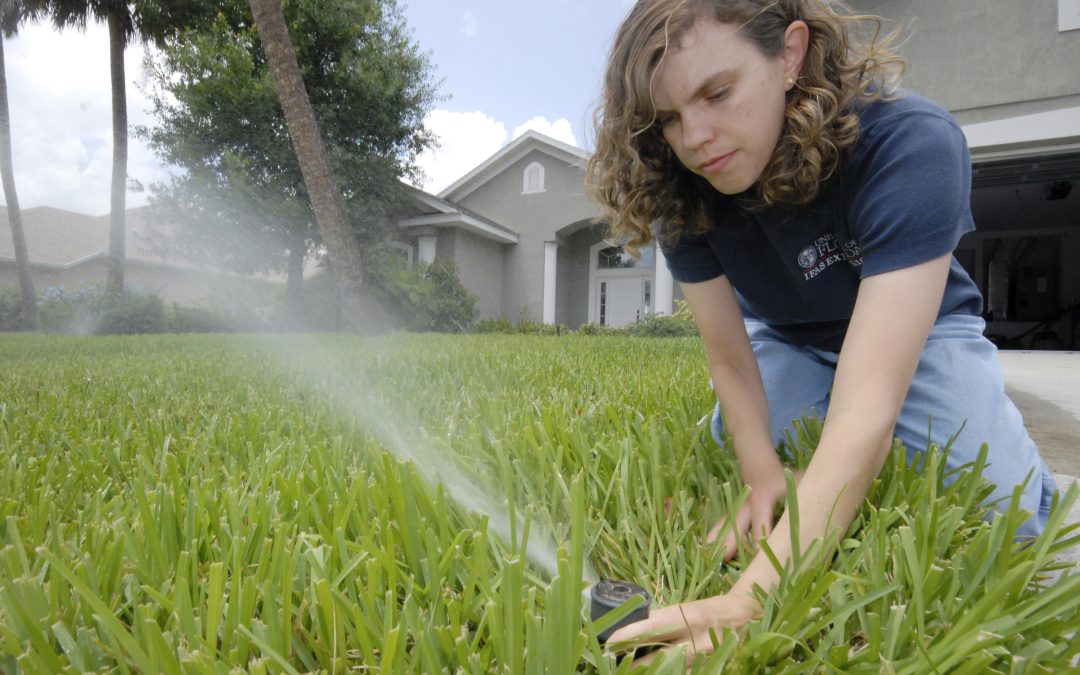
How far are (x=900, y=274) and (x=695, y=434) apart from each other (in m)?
0.68

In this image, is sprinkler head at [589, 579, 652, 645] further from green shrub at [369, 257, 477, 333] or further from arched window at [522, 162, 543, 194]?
arched window at [522, 162, 543, 194]

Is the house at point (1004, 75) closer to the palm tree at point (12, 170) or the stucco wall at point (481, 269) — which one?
the stucco wall at point (481, 269)

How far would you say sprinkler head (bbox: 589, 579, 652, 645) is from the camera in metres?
0.81

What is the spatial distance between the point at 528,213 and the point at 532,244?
2.64ft

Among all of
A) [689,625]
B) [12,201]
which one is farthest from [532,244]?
[689,625]

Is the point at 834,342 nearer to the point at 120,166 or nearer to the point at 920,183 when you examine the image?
the point at 920,183

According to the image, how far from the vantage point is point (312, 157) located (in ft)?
28.8

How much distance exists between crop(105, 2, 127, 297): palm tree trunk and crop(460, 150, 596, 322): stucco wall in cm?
813

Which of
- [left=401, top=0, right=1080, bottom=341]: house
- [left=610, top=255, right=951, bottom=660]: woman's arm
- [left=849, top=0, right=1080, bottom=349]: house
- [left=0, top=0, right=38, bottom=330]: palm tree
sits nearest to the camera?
[left=610, top=255, right=951, bottom=660]: woman's arm

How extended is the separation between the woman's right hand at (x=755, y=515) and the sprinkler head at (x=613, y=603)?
1.24 feet

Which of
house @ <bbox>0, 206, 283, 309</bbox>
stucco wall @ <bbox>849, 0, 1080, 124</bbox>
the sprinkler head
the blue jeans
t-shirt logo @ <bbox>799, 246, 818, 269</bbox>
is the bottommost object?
the sprinkler head

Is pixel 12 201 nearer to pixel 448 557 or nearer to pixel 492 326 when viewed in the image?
pixel 492 326

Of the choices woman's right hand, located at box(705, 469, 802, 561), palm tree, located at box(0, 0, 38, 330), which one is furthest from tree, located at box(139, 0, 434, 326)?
woman's right hand, located at box(705, 469, 802, 561)

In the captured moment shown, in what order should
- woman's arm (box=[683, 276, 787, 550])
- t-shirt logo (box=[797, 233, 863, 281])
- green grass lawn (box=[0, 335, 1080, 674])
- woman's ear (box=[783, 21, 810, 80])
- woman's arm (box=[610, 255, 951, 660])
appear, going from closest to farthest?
green grass lawn (box=[0, 335, 1080, 674]) < woman's arm (box=[610, 255, 951, 660]) < woman's arm (box=[683, 276, 787, 550]) < woman's ear (box=[783, 21, 810, 80]) < t-shirt logo (box=[797, 233, 863, 281])
